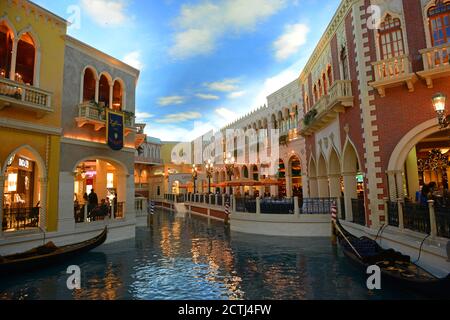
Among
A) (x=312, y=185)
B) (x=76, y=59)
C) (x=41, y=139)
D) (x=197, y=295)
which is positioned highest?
(x=76, y=59)

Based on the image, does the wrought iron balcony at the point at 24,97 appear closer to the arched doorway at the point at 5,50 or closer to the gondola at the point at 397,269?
the arched doorway at the point at 5,50

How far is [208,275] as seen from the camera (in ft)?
21.8

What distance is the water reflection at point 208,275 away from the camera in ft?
17.9

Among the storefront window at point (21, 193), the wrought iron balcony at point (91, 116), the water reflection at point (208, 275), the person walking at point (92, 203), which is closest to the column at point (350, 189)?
the water reflection at point (208, 275)

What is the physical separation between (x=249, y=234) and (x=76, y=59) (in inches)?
372

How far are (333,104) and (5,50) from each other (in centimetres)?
1028

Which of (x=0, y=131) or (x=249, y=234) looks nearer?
(x=0, y=131)

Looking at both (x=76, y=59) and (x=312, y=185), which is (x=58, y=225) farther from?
(x=312, y=185)

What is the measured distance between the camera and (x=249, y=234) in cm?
1235

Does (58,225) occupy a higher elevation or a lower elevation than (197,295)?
higher

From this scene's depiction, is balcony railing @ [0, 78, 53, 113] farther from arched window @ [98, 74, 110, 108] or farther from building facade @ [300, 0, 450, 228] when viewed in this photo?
building facade @ [300, 0, 450, 228]
